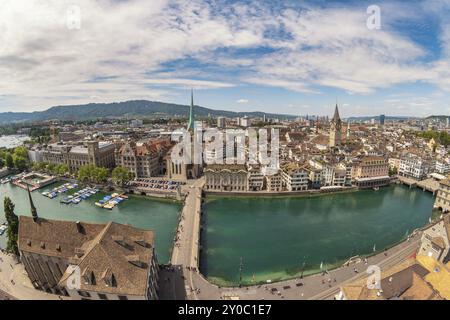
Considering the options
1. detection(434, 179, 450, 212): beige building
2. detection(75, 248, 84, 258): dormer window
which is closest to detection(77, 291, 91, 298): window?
detection(75, 248, 84, 258): dormer window

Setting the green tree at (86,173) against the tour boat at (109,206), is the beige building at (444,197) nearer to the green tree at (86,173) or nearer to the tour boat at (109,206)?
the tour boat at (109,206)

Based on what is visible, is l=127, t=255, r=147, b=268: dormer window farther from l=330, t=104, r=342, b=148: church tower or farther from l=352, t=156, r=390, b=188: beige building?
l=330, t=104, r=342, b=148: church tower

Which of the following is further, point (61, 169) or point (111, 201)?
point (61, 169)

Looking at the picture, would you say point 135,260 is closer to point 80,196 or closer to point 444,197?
point 80,196

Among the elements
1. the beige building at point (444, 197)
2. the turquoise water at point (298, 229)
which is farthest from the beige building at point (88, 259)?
the beige building at point (444, 197)

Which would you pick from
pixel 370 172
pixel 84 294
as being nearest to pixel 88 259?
pixel 84 294
